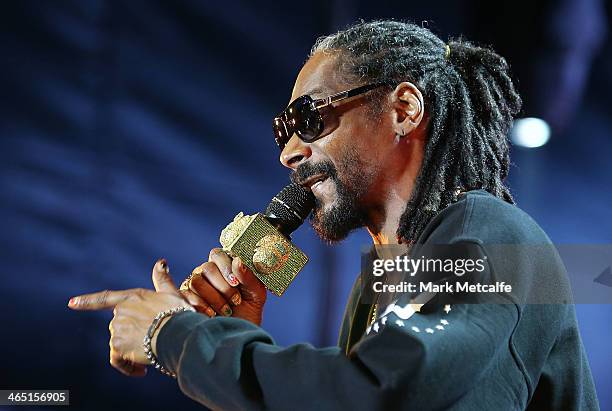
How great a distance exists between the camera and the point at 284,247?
1936mm

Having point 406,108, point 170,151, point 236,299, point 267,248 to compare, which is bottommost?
point 236,299

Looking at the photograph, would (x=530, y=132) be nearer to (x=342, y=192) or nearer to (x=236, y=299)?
(x=342, y=192)

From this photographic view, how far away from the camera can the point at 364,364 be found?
1248 millimetres

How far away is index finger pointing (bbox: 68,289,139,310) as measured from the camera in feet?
5.26

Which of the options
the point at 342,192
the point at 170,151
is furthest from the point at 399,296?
the point at 170,151

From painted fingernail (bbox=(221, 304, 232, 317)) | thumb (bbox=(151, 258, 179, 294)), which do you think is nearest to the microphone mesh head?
painted fingernail (bbox=(221, 304, 232, 317))

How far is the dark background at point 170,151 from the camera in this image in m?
3.63

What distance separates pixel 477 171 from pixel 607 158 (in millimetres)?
2351

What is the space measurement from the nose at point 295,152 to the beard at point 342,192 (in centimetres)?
3

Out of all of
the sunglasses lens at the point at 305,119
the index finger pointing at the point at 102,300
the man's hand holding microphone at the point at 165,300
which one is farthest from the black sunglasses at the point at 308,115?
the index finger pointing at the point at 102,300

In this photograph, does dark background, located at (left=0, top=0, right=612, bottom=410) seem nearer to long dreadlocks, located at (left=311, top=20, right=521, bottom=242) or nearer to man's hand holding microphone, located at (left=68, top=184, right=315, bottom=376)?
long dreadlocks, located at (left=311, top=20, right=521, bottom=242)

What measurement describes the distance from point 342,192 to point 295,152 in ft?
0.61

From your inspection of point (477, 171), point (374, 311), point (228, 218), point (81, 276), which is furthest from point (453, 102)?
point (81, 276)

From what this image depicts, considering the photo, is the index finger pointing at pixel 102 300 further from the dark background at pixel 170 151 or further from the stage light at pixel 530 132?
the stage light at pixel 530 132
